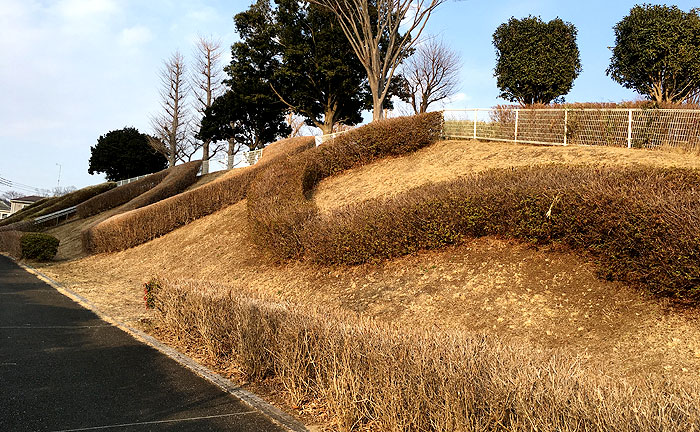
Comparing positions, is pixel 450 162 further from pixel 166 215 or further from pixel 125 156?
pixel 125 156

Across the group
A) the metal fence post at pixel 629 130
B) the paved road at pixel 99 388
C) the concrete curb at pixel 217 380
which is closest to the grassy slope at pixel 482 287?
the metal fence post at pixel 629 130

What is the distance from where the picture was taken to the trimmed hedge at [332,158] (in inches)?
514

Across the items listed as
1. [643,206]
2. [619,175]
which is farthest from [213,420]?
[619,175]

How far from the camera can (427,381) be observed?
10.8ft

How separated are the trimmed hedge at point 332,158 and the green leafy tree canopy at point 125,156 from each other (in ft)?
123

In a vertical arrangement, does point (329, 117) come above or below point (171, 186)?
above

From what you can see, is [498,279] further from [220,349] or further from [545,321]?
[220,349]

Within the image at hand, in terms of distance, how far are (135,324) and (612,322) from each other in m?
7.26

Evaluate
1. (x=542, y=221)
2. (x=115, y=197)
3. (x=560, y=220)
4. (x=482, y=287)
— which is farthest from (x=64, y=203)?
(x=560, y=220)

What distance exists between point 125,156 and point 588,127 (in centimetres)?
4703

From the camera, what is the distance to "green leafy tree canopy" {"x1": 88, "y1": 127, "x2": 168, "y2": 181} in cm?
4872

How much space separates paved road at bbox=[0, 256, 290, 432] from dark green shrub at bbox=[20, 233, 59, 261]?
42.3ft

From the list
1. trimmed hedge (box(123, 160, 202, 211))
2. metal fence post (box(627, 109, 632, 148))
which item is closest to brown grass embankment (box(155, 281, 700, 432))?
metal fence post (box(627, 109, 632, 148))

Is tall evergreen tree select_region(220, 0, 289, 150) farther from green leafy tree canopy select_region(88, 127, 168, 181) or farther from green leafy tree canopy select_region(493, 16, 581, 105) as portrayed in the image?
green leafy tree canopy select_region(88, 127, 168, 181)
